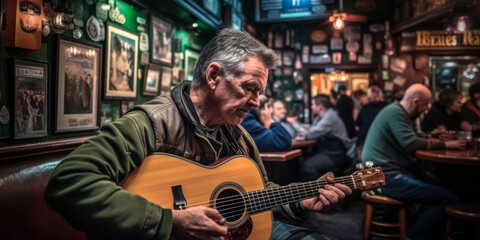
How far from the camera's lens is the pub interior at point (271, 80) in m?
1.67

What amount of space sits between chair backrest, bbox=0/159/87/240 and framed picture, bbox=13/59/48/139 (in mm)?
569

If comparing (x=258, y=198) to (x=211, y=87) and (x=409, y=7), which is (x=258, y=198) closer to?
(x=211, y=87)

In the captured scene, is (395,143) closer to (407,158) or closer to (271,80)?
(407,158)

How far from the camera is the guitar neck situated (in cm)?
135

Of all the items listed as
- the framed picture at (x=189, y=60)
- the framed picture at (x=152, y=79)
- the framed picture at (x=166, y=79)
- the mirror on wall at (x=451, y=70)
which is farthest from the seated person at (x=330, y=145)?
the mirror on wall at (x=451, y=70)

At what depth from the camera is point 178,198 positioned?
1.19 meters

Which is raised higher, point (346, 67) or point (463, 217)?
point (346, 67)

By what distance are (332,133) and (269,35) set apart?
3.31 meters

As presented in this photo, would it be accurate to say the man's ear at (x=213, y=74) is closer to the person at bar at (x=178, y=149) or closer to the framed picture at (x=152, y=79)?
the person at bar at (x=178, y=149)

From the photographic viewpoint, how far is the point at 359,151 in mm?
4906

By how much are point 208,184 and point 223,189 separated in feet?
0.23

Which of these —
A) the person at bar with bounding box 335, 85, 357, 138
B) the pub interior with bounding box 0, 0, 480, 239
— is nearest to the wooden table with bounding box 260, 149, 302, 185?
the pub interior with bounding box 0, 0, 480, 239

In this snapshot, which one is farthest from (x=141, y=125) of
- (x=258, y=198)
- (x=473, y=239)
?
(x=473, y=239)

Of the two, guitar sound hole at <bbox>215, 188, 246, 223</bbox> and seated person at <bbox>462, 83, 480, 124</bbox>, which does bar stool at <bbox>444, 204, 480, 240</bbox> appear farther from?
seated person at <bbox>462, 83, 480, 124</bbox>
